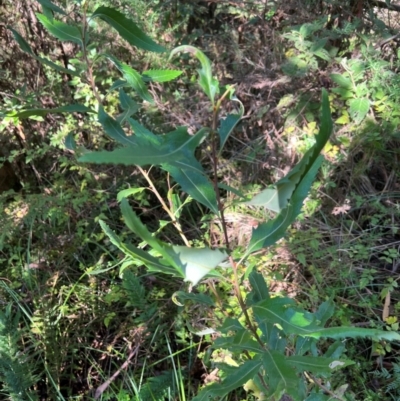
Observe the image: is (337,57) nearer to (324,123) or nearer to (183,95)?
(183,95)

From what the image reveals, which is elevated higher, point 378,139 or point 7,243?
point 378,139

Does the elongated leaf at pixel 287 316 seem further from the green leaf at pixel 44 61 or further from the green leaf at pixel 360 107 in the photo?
the green leaf at pixel 360 107

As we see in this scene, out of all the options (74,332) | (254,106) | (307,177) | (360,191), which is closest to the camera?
(307,177)

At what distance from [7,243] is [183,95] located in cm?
133

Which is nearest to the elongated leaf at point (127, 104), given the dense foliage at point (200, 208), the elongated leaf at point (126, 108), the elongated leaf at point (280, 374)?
the elongated leaf at point (126, 108)

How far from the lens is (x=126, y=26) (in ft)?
Result: 3.36

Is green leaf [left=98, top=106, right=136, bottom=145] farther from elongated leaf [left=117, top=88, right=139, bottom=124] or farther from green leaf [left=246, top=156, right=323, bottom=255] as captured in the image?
green leaf [left=246, top=156, right=323, bottom=255]

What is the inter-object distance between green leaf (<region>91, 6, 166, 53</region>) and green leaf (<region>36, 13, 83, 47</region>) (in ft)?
0.27

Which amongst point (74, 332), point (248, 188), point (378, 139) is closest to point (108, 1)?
point (248, 188)

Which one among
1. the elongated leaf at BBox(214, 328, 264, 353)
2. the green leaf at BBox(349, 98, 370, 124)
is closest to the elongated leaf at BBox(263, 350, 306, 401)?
the elongated leaf at BBox(214, 328, 264, 353)

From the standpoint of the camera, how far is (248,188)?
227 cm

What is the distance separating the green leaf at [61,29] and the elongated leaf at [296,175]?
651 mm

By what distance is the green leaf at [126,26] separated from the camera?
1.01m

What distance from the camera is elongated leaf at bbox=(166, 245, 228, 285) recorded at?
2.48 feet
